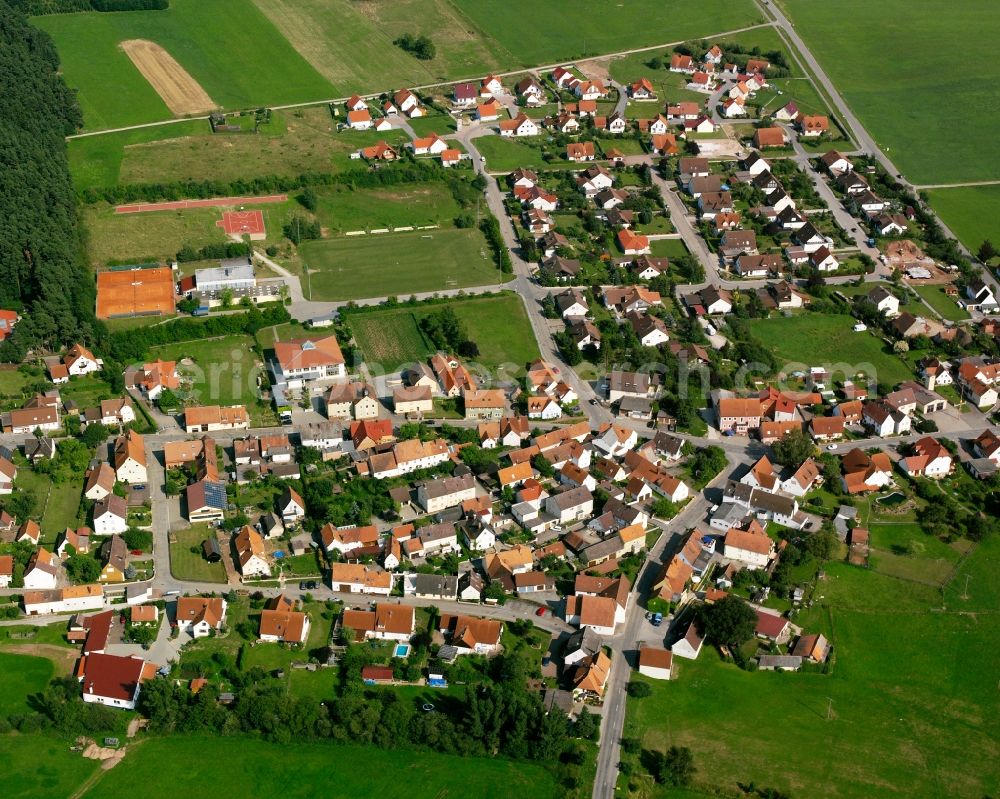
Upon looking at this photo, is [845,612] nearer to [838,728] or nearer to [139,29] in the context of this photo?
[838,728]

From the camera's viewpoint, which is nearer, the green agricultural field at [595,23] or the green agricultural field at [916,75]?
the green agricultural field at [916,75]

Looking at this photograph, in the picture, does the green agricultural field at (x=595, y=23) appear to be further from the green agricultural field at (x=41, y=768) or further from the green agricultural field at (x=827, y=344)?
the green agricultural field at (x=41, y=768)

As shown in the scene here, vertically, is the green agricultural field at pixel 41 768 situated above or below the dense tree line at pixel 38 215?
below

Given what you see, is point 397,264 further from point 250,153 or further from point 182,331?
point 250,153

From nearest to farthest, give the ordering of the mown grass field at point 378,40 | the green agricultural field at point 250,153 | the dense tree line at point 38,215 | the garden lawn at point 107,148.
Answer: the dense tree line at point 38,215 < the garden lawn at point 107,148 < the green agricultural field at point 250,153 < the mown grass field at point 378,40

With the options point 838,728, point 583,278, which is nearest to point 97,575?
point 838,728

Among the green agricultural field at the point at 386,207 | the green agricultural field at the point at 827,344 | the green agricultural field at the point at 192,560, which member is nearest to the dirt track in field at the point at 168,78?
the green agricultural field at the point at 386,207

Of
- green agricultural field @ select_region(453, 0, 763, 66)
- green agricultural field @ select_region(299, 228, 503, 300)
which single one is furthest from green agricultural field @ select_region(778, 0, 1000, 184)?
green agricultural field @ select_region(299, 228, 503, 300)
